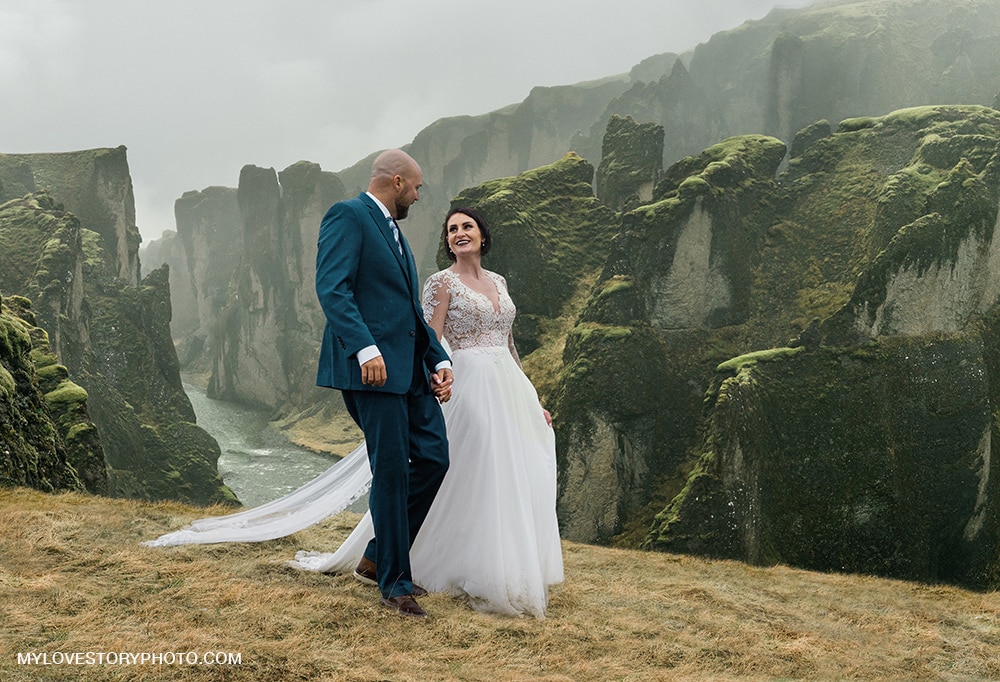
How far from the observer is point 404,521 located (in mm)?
5402

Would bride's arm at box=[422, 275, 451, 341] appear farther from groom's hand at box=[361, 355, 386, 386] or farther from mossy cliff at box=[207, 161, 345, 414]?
mossy cliff at box=[207, 161, 345, 414]

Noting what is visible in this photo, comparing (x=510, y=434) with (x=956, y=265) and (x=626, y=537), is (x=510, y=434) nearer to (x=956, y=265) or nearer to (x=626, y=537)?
(x=626, y=537)

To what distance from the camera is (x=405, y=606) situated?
5238mm

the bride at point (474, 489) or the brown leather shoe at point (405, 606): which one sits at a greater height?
the bride at point (474, 489)

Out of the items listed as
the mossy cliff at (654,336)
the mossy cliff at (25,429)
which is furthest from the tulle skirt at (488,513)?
the mossy cliff at (654,336)

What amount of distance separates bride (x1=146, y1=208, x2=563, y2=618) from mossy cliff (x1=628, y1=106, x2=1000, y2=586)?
103 ft

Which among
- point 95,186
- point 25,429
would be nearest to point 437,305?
point 25,429

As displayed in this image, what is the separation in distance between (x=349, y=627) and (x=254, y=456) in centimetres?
10358

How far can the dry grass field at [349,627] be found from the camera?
4207 millimetres

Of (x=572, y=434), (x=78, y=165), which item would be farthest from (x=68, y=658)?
(x=78, y=165)

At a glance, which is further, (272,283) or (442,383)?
(272,283)

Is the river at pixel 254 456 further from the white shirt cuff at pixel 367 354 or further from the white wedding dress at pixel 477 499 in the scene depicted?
the white shirt cuff at pixel 367 354

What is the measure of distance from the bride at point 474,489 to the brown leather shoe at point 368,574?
23 centimetres

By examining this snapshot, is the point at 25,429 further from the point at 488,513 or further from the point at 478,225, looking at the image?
the point at 488,513
